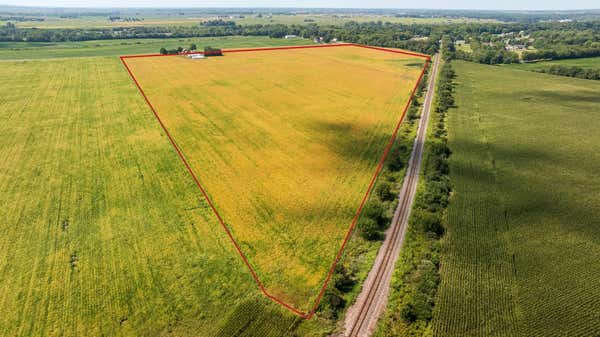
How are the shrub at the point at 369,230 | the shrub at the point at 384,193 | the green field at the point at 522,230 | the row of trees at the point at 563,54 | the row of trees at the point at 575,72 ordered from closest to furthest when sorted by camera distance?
the green field at the point at 522,230 → the shrub at the point at 369,230 → the shrub at the point at 384,193 → the row of trees at the point at 575,72 → the row of trees at the point at 563,54

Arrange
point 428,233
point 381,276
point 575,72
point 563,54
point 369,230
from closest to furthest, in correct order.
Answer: point 381,276 < point 369,230 < point 428,233 < point 575,72 < point 563,54

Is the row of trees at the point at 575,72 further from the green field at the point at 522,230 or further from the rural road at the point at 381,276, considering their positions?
the rural road at the point at 381,276

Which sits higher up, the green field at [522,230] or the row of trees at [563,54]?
the row of trees at [563,54]

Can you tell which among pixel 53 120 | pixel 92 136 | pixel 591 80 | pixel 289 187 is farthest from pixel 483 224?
pixel 591 80

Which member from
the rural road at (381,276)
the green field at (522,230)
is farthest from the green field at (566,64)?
the rural road at (381,276)

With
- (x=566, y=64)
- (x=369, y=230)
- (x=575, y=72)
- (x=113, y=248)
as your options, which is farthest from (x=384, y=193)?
(x=566, y=64)

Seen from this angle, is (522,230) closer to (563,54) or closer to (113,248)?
(113,248)
